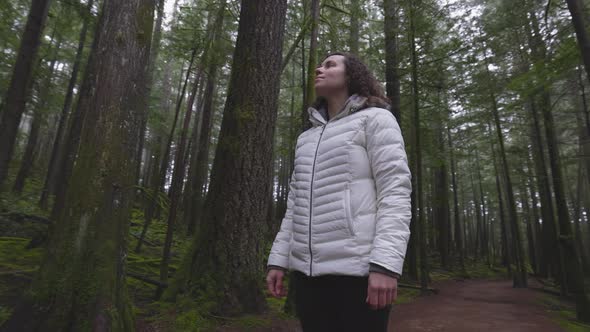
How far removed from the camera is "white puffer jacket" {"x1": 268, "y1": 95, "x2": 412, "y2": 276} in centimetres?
134

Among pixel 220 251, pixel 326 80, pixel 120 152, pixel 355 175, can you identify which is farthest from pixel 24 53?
pixel 355 175

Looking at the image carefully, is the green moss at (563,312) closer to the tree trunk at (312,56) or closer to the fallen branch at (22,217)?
the tree trunk at (312,56)

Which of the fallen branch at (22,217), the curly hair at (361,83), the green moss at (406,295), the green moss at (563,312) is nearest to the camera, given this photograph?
the curly hair at (361,83)

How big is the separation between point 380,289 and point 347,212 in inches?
13.8

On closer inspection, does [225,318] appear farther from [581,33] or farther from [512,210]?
[512,210]

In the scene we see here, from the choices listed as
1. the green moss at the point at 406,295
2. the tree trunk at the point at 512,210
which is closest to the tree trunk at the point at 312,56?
the green moss at the point at 406,295

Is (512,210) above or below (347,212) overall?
above

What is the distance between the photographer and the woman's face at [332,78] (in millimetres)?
1784

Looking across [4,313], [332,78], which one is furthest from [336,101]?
[4,313]

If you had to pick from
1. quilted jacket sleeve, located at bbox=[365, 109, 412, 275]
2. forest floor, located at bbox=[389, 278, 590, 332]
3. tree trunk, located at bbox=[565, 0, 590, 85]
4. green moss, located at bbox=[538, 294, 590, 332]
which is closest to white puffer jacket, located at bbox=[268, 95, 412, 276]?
quilted jacket sleeve, located at bbox=[365, 109, 412, 275]

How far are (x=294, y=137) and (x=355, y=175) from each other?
531cm

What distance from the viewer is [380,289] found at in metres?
1.25

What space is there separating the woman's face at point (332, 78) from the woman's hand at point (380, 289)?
3.36 feet

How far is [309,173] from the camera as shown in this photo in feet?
5.66
